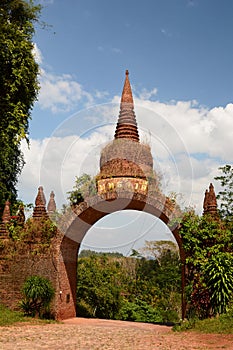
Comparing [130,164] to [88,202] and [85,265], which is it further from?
[85,265]

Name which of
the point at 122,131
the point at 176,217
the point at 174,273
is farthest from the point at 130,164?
the point at 174,273

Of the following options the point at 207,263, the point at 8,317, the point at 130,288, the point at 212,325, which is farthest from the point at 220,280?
the point at 130,288

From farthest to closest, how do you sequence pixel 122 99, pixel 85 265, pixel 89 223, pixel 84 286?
pixel 85 265, pixel 84 286, pixel 122 99, pixel 89 223

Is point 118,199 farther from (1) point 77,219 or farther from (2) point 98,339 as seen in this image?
(2) point 98,339

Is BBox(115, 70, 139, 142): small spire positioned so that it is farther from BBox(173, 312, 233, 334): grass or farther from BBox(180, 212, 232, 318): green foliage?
BBox(173, 312, 233, 334): grass

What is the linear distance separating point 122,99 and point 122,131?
162 centimetres

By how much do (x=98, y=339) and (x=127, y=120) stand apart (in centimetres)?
823

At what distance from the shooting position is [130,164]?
41.2 ft

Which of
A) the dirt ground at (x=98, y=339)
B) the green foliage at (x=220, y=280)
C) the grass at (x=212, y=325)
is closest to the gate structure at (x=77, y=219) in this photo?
the green foliage at (x=220, y=280)

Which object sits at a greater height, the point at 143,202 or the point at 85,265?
the point at 143,202

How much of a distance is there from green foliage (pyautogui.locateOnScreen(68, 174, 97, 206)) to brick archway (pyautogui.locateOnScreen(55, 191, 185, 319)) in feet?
0.85

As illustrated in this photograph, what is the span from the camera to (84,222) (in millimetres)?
12680

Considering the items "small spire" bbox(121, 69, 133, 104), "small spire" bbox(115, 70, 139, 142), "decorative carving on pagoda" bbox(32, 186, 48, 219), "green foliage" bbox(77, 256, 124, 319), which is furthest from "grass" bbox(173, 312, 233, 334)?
"small spire" bbox(121, 69, 133, 104)

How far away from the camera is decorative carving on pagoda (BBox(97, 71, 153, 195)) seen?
11.9 meters
